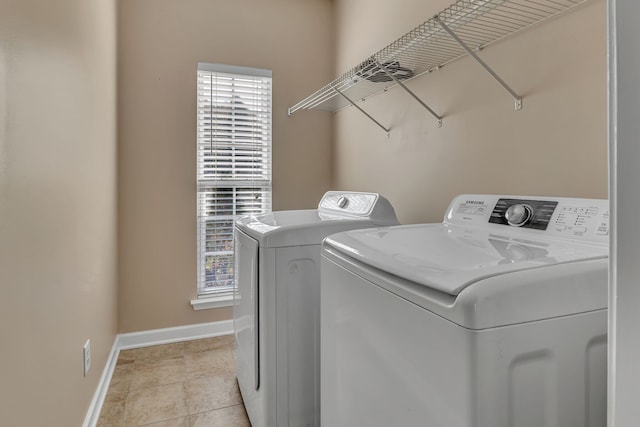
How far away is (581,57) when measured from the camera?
117 cm

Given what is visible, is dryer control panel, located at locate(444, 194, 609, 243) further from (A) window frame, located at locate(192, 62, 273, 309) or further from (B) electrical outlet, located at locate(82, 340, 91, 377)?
(A) window frame, located at locate(192, 62, 273, 309)

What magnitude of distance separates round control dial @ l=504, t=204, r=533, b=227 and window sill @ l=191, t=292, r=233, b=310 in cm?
222

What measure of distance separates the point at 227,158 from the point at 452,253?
2281 millimetres

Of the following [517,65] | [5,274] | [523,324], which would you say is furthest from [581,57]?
[5,274]

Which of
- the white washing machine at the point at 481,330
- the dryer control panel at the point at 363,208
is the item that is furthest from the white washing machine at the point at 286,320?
the white washing machine at the point at 481,330

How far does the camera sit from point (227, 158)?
9.31ft

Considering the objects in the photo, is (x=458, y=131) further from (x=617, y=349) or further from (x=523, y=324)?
(x=617, y=349)

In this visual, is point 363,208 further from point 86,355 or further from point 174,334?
point 174,334

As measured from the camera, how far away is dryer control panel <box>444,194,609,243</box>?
92 cm

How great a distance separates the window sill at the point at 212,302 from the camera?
275 centimetres

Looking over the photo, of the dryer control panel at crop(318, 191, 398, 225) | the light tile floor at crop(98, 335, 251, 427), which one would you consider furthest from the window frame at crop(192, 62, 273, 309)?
the dryer control panel at crop(318, 191, 398, 225)

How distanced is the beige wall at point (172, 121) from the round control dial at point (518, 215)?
6.66ft

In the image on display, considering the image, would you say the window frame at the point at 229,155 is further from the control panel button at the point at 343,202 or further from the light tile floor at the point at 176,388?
the control panel button at the point at 343,202

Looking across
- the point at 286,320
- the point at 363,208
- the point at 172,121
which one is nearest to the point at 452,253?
the point at 286,320
